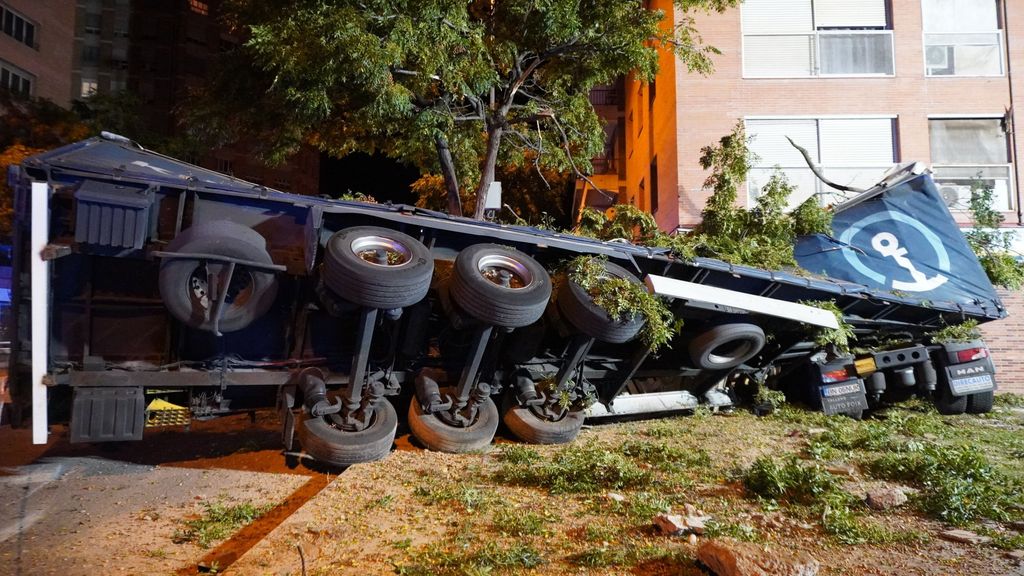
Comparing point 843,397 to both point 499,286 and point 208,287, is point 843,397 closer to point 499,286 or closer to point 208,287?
point 499,286

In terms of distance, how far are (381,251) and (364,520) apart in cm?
207

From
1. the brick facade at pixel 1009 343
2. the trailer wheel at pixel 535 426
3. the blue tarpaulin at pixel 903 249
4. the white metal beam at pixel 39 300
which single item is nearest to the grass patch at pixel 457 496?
the trailer wheel at pixel 535 426

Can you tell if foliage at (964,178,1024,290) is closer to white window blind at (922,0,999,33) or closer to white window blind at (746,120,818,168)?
white window blind at (746,120,818,168)

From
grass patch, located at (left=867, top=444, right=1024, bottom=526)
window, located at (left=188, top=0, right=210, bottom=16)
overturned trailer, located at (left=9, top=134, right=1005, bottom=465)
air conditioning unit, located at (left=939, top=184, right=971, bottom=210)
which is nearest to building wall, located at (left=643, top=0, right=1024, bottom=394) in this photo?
air conditioning unit, located at (left=939, top=184, right=971, bottom=210)

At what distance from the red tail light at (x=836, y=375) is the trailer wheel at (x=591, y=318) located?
126 inches

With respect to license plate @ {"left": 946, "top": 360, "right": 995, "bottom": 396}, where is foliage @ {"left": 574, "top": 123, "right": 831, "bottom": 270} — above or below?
above

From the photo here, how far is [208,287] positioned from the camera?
15.5 ft

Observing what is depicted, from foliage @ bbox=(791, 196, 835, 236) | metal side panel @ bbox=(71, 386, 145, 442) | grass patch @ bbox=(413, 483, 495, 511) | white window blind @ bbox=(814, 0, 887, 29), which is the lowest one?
grass patch @ bbox=(413, 483, 495, 511)

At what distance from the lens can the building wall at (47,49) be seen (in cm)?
2878

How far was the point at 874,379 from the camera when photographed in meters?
8.15

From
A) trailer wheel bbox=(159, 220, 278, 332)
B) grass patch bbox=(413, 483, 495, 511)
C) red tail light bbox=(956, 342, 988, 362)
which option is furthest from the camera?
red tail light bbox=(956, 342, 988, 362)

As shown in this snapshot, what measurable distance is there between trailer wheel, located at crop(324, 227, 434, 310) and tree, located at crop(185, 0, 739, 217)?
17.7 ft

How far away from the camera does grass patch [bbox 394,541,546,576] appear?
10.6ft

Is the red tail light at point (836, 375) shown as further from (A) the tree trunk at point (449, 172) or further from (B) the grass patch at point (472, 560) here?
(A) the tree trunk at point (449, 172)
